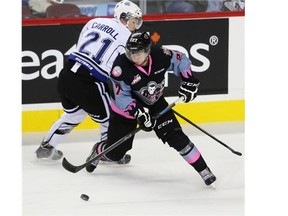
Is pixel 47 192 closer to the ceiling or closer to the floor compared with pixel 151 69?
closer to the floor

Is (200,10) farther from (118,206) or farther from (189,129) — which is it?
(118,206)


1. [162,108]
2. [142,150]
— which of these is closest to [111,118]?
[162,108]

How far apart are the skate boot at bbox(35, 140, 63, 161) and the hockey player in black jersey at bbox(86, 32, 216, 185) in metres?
0.49

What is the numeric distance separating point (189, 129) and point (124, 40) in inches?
33.7

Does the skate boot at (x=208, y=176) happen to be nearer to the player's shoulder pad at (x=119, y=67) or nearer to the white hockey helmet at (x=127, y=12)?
the player's shoulder pad at (x=119, y=67)

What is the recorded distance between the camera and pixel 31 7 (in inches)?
181

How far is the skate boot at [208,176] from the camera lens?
12.5 ft

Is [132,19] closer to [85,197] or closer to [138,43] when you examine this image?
[138,43]

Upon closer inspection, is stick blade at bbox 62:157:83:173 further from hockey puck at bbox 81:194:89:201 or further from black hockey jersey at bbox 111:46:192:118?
black hockey jersey at bbox 111:46:192:118

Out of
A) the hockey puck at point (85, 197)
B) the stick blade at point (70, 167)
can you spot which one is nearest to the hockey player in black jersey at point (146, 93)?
the stick blade at point (70, 167)

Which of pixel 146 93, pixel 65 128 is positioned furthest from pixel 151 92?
pixel 65 128
